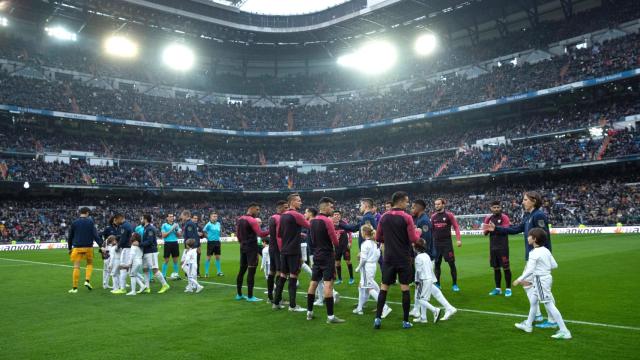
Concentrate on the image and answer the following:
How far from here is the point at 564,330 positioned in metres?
7.06

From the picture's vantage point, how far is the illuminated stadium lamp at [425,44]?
2443 inches

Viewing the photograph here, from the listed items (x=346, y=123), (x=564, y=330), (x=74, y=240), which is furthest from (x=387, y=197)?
(x=564, y=330)

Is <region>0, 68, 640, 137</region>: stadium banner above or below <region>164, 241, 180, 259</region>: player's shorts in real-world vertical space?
above

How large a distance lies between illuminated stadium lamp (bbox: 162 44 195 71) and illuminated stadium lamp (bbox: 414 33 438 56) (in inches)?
1279

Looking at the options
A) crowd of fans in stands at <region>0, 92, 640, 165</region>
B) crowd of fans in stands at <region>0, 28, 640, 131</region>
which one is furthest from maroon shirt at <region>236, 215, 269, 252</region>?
crowd of fans in stands at <region>0, 28, 640, 131</region>

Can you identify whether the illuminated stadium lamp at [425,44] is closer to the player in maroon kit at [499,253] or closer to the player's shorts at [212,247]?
the player's shorts at [212,247]

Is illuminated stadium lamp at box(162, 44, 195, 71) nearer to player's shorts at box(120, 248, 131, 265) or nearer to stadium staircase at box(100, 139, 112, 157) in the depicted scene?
stadium staircase at box(100, 139, 112, 157)

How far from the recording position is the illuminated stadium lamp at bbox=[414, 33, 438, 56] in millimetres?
62062

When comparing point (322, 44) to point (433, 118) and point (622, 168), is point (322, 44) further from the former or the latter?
point (622, 168)

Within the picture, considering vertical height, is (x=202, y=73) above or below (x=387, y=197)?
above

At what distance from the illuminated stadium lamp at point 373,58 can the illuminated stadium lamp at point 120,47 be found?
101 ft

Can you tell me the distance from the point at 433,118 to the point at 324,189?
16174mm

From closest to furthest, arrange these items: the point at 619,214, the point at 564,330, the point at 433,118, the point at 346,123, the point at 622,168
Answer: the point at 564,330, the point at 619,214, the point at 622,168, the point at 433,118, the point at 346,123

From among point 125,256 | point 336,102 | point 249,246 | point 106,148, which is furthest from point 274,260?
point 336,102
